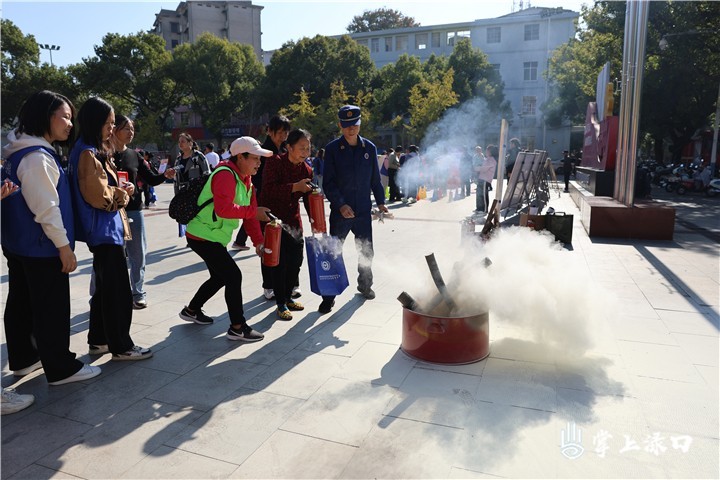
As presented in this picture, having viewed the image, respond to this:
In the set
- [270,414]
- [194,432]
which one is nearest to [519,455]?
[270,414]

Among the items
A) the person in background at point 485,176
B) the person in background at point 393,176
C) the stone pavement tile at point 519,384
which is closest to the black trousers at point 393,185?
the person in background at point 393,176

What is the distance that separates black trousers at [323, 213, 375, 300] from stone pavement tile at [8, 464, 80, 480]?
2.74m

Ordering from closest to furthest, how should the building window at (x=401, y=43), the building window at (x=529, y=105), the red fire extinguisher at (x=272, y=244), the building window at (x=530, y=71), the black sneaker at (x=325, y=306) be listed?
the red fire extinguisher at (x=272, y=244) → the black sneaker at (x=325, y=306) → the building window at (x=529, y=105) → the building window at (x=530, y=71) → the building window at (x=401, y=43)

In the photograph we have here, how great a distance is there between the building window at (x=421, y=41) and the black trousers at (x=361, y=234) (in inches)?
1960

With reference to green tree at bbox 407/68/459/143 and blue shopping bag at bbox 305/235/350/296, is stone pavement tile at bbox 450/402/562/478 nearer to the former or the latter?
blue shopping bag at bbox 305/235/350/296

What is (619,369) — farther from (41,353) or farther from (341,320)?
(41,353)

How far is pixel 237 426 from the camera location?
2.85m

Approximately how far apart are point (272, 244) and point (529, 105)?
150ft

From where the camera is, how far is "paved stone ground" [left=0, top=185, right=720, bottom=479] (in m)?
2.50

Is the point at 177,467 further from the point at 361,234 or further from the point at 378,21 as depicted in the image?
the point at 378,21

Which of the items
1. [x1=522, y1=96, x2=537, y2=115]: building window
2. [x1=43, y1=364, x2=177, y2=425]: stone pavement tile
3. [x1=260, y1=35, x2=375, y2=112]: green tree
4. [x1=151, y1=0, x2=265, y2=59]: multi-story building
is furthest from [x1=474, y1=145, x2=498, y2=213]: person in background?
[x1=151, y1=0, x2=265, y2=59]: multi-story building

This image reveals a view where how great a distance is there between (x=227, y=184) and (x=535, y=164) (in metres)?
8.98

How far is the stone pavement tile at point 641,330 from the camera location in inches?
163

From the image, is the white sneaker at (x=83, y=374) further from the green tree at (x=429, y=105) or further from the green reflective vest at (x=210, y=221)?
the green tree at (x=429, y=105)
